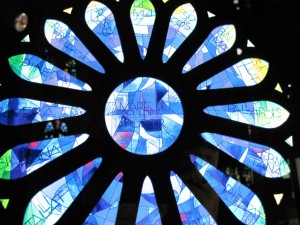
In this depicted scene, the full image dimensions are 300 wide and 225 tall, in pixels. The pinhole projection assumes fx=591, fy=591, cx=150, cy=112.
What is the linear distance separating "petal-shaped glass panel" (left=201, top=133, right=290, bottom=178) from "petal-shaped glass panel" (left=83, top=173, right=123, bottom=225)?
0.95m

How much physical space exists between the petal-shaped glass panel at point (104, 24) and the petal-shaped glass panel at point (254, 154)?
3.97 ft

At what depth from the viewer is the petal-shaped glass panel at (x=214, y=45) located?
5.73 metres

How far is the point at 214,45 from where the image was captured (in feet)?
19.0

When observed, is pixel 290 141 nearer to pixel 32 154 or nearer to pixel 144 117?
pixel 144 117

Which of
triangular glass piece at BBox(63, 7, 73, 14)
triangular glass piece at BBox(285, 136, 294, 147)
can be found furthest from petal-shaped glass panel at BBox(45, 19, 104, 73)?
triangular glass piece at BBox(285, 136, 294, 147)

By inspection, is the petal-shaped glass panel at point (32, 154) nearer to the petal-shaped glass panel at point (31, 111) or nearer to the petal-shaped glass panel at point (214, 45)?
the petal-shaped glass panel at point (31, 111)

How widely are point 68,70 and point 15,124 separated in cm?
71

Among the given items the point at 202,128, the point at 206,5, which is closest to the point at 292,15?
the point at 206,5

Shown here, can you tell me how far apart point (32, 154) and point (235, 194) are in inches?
73.2

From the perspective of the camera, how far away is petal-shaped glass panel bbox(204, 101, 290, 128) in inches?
218

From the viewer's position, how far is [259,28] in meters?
5.81

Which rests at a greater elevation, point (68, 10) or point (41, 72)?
point (68, 10)

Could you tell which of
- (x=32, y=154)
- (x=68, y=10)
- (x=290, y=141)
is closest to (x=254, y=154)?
(x=290, y=141)

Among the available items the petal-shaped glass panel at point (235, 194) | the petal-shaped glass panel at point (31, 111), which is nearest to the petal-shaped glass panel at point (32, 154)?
the petal-shaped glass panel at point (31, 111)
